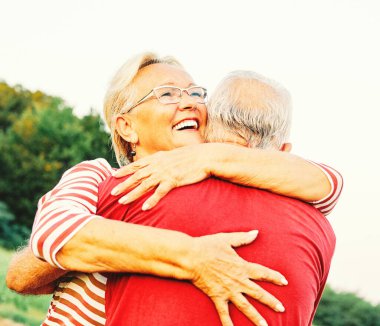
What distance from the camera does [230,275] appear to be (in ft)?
7.98

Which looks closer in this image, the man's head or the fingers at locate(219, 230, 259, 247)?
the fingers at locate(219, 230, 259, 247)

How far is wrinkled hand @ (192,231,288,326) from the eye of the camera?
2.40m

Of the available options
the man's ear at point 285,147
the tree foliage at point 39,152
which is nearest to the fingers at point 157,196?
the man's ear at point 285,147

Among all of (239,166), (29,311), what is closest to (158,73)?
(239,166)

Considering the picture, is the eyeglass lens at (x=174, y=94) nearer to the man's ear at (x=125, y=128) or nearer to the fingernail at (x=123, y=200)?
the man's ear at (x=125, y=128)

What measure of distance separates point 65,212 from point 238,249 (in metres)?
0.73

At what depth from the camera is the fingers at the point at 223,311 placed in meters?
2.36

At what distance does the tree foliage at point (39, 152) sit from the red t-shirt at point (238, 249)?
33759 mm

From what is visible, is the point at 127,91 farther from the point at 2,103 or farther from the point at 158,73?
the point at 2,103

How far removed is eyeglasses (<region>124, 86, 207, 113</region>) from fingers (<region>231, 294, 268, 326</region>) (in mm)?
1517

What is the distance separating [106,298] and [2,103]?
Answer: 151ft

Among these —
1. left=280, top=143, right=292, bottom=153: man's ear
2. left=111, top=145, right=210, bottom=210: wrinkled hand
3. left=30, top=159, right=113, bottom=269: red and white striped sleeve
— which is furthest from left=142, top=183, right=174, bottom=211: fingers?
left=280, top=143, right=292, bottom=153: man's ear

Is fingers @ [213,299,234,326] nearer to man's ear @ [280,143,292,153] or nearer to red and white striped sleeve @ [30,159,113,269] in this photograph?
red and white striped sleeve @ [30,159,113,269]

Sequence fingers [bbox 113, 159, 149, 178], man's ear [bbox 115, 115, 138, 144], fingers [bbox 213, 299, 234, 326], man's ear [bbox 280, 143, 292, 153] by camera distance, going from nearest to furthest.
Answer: fingers [bbox 213, 299, 234, 326] < fingers [bbox 113, 159, 149, 178] < man's ear [bbox 280, 143, 292, 153] < man's ear [bbox 115, 115, 138, 144]
